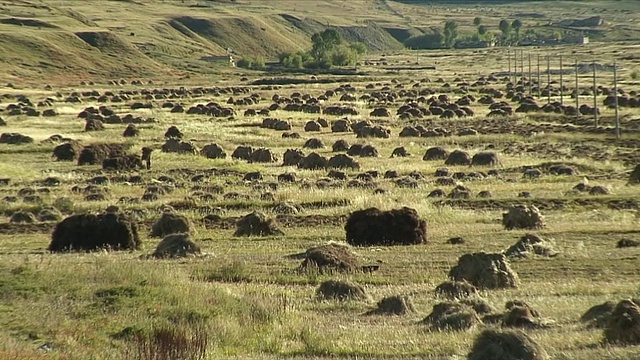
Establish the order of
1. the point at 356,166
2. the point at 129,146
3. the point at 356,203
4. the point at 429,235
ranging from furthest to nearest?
the point at 129,146 < the point at 356,166 < the point at 356,203 < the point at 429,235

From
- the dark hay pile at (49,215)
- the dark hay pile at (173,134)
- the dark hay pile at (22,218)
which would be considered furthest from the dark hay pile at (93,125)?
the dark hay pile at (22,218)

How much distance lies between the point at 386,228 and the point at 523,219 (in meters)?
3.81

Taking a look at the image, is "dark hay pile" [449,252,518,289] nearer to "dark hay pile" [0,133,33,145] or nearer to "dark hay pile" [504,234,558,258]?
"dark hay pile" [504,234,558,258]

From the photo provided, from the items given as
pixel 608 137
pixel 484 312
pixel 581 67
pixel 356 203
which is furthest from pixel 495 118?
pixel 581 67

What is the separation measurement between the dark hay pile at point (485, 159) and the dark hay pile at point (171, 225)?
71.9 feet

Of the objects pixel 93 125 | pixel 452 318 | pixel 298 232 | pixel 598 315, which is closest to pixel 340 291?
pixel 452 318

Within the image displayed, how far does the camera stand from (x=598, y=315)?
15.8m

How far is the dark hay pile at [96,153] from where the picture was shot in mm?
50719

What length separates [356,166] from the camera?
48.1 metres

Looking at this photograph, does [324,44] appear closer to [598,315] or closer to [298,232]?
[298,232]

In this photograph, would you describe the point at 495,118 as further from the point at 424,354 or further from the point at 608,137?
the point at 424,354

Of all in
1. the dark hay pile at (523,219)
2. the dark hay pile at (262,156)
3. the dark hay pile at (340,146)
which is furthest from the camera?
the dark hay pile at (340,146)

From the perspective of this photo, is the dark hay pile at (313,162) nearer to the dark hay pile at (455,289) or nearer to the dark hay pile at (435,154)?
the dark hay pile at (435,154)

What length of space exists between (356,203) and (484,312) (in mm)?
17976
